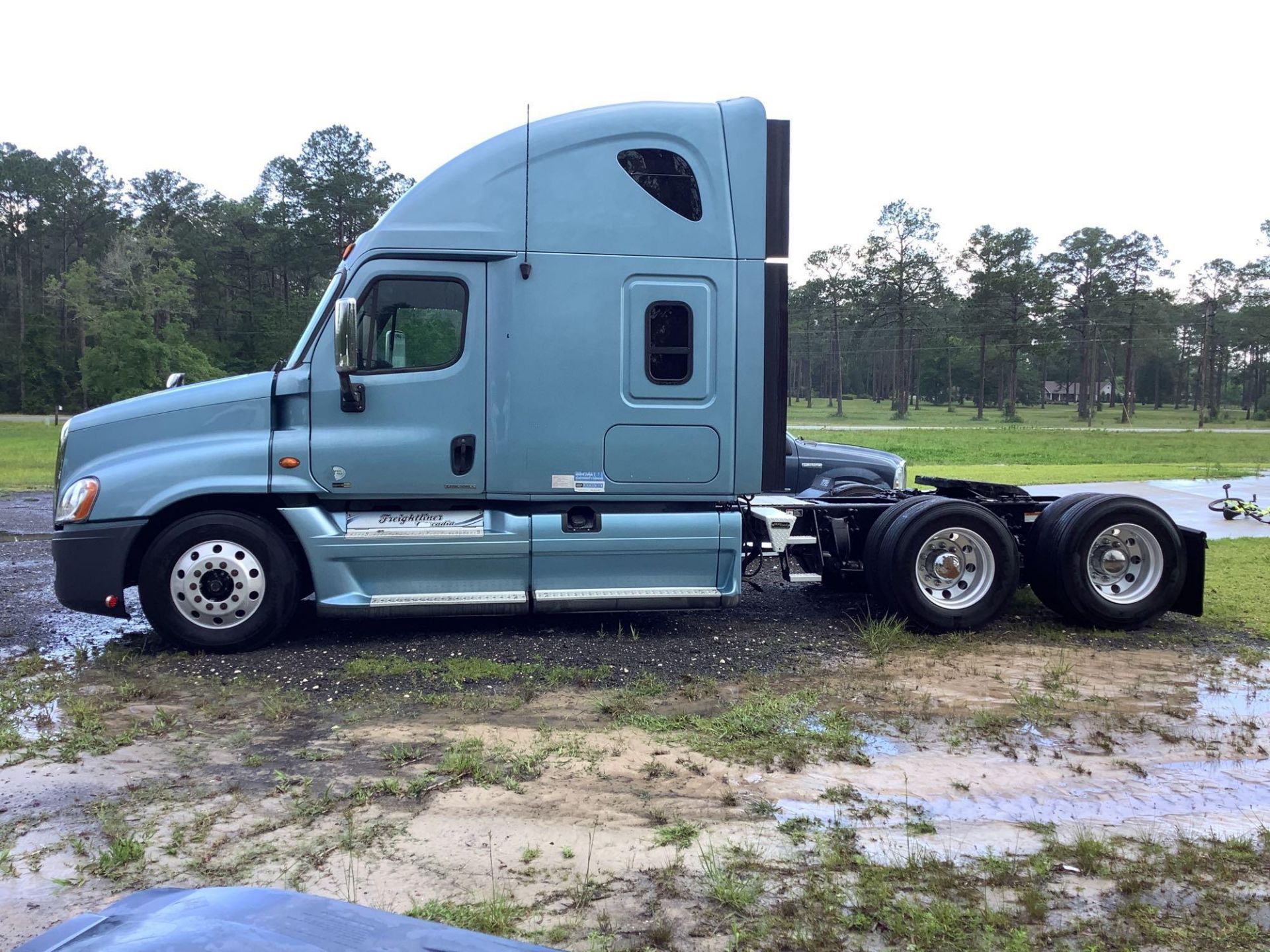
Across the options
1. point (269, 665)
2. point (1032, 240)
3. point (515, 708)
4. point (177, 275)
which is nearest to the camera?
point (515, 708)

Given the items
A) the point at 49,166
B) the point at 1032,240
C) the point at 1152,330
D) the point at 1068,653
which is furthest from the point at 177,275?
the point at 1152,330

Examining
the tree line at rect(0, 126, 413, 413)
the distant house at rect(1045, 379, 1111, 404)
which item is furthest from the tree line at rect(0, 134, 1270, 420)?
the distant house at rect(1045, 379, 1111, 404)

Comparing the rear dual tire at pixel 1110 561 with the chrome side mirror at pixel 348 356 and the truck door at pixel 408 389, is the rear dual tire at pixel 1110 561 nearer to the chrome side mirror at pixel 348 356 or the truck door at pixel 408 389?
the truck door at pixel 408 389

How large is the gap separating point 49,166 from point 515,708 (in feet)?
305

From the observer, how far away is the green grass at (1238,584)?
771cm

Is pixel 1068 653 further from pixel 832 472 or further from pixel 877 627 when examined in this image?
pixel 832 472

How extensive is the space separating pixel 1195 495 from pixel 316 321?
16.4 m

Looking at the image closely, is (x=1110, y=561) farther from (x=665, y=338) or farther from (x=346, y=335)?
(x=346, y=335)

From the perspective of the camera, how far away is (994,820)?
12.8 feet

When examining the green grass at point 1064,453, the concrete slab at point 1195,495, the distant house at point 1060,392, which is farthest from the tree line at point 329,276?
the concrete slab at point 1195,495

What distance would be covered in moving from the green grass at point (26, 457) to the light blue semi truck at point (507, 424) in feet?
45.3

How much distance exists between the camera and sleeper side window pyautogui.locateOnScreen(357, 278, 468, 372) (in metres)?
6.55

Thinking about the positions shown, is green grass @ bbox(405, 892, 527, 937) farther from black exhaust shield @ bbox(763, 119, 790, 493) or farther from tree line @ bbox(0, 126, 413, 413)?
tree line @ bbox(0, 126, 413, 413)

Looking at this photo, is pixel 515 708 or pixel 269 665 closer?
pixel 515 708
